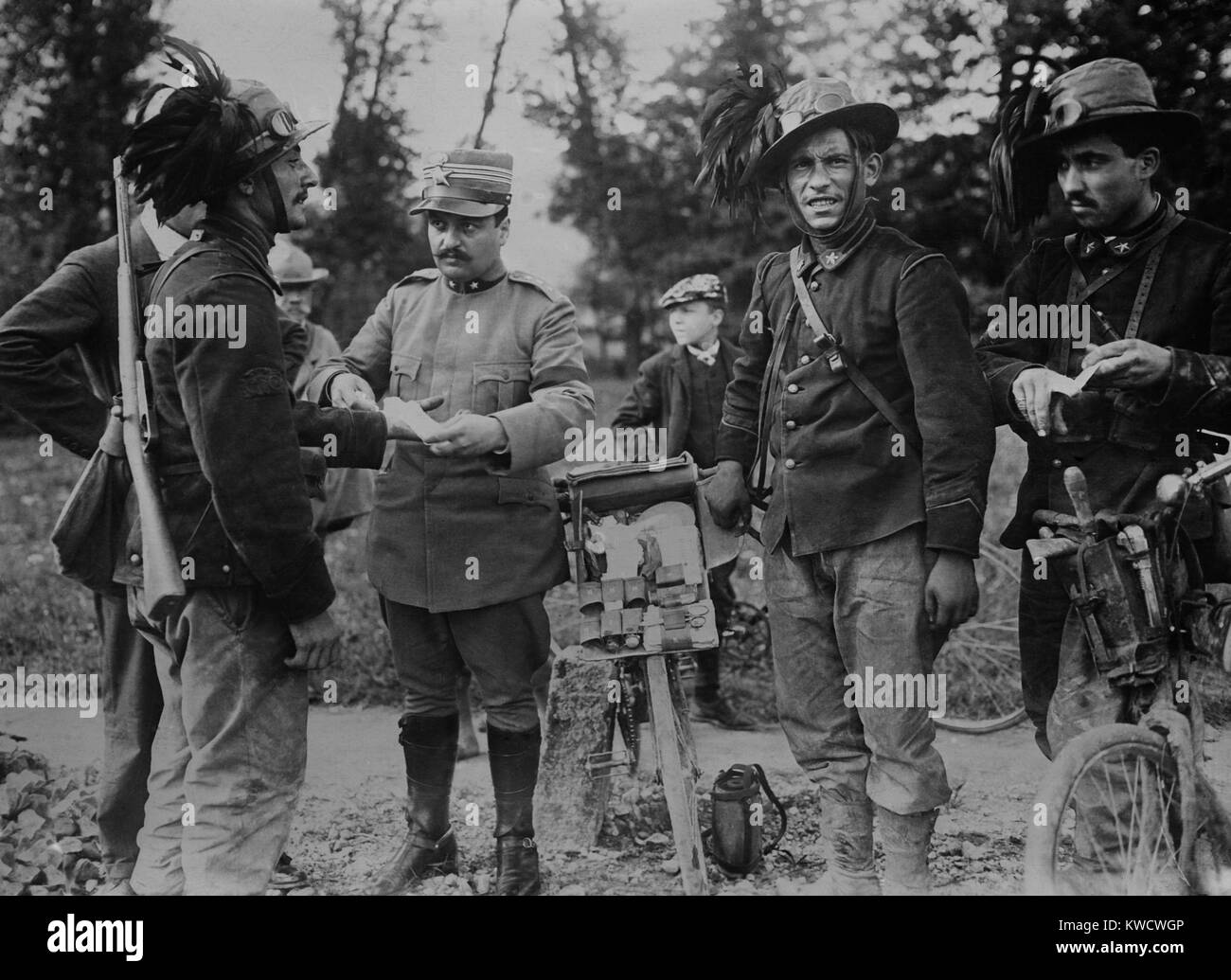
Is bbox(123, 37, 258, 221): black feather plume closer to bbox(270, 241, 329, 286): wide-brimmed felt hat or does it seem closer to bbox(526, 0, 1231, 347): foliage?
bbox(526, 0, 1231, 347): foliage

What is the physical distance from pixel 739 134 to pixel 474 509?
1395 mm

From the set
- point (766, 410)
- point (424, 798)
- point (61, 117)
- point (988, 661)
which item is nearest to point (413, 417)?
point (766, 410)

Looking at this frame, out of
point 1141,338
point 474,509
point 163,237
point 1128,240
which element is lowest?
point 474,509

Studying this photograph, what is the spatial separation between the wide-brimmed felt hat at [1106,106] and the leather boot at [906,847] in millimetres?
2022

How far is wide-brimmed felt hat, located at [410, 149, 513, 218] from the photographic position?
12.1ft

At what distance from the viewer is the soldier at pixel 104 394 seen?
139 inches

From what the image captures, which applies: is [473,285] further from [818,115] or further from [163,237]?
[818,115]

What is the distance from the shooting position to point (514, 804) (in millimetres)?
3719

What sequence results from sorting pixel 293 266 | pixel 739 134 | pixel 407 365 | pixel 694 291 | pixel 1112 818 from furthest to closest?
pixel 293 266 < pixel 694 291 < pixel 407 365 < pixel 739 134 < pixel 1112 818

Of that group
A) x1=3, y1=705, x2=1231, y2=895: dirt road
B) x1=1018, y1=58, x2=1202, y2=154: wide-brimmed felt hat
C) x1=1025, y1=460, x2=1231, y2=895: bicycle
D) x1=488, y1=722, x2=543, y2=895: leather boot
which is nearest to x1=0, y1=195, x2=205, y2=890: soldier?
x1=3, y1=705, x2=1231, y2=895: dirt road

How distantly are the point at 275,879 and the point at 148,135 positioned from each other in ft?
7.42

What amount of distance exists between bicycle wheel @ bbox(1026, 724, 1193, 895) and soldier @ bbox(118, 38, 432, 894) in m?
1.98

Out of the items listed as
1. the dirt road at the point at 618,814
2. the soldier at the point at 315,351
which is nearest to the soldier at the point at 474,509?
the dirt road at the point at 618,814
